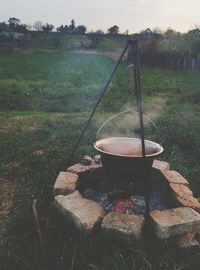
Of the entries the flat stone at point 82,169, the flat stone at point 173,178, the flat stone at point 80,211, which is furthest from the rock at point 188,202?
the flat stone at point 82,169

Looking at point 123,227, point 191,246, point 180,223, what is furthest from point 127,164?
point 191,246

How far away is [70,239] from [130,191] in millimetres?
1021

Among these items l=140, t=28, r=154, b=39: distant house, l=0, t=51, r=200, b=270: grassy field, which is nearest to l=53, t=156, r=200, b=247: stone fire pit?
l=0, t=51, r=200, b=270: grassy field

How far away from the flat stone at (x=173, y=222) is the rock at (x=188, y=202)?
0.69ft

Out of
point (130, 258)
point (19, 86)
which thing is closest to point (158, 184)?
point (130, 258)

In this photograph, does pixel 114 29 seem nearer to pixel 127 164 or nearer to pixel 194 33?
pixel 194 33

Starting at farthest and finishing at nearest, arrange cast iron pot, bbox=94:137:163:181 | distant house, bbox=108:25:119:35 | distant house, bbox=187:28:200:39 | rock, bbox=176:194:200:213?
distant house, bbox=108:25:119:35, distant house, bbox=187:28:200:39, rock, bbox=176:194:200:213, cast iron pot, bbox=94:137:163:181

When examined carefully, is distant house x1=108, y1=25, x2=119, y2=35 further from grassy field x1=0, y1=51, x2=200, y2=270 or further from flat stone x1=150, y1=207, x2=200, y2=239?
flat stone x1=150, y1=207, x2=200, y2=239

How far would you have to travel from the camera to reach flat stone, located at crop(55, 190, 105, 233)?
3.46 meters

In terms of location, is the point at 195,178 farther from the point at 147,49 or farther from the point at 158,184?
the point at 147,49

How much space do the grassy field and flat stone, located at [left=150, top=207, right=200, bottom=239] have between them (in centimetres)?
14

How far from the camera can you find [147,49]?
2081 cm

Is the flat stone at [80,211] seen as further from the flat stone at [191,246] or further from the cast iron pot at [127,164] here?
the flat stone at [191,246]

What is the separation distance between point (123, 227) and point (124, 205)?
590 mm
